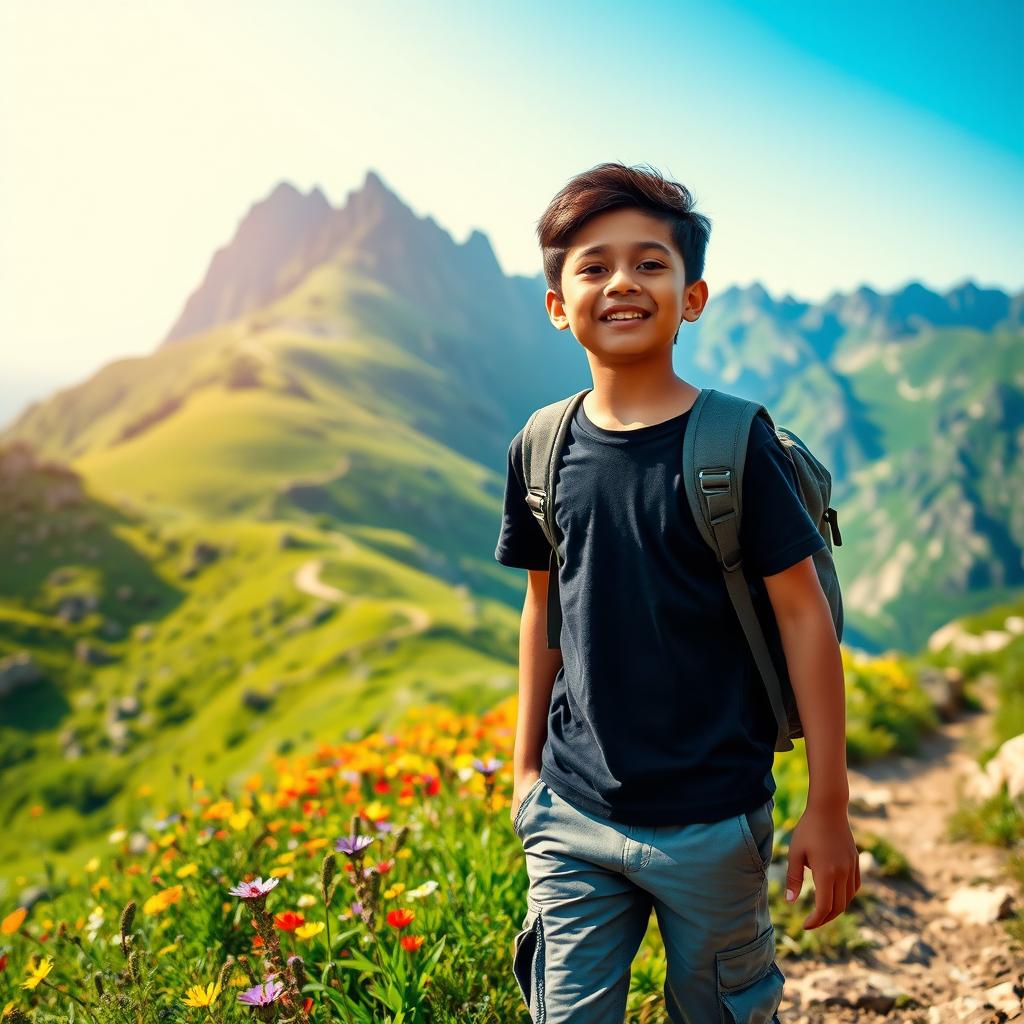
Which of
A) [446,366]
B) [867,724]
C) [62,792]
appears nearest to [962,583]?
[446,366]

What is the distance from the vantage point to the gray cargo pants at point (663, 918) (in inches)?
79.7

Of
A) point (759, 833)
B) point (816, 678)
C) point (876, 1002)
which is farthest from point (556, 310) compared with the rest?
point (876, 1002)

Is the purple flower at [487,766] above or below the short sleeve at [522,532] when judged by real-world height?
below

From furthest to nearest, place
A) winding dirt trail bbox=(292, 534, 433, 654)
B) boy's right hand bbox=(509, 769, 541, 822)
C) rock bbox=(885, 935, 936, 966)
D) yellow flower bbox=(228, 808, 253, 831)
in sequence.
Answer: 1. winding dirt trail bbox=(292, 534, 433, 654)
2. rock bbox=(885, 935, 936, 966)
3. yellow flower bbox=(228, 808, 253, 831)
4. boy's right hand bbox=(509, 769, 541, 822)

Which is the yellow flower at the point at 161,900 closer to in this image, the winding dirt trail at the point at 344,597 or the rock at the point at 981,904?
the rock at the point at 981,904

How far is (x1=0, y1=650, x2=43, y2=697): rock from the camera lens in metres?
54.9

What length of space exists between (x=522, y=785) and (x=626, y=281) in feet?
4.71

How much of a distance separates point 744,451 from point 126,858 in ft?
13.2

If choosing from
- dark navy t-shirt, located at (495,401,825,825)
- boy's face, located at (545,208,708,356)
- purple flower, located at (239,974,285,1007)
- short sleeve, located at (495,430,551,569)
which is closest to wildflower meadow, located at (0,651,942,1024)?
purple flower, located at (239,974,285,1007)

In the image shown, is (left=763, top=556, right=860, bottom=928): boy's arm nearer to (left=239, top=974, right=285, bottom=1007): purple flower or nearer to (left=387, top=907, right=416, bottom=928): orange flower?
(left=387, top=907, right=416, bottom=928): orange flower

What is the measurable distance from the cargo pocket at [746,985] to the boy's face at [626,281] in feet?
4.94

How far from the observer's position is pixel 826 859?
1961 mm

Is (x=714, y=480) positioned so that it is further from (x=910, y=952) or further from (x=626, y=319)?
(x=910, y=952)

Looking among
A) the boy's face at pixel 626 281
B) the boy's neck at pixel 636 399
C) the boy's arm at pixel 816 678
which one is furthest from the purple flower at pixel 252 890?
the boy's face at pixel 626 281
